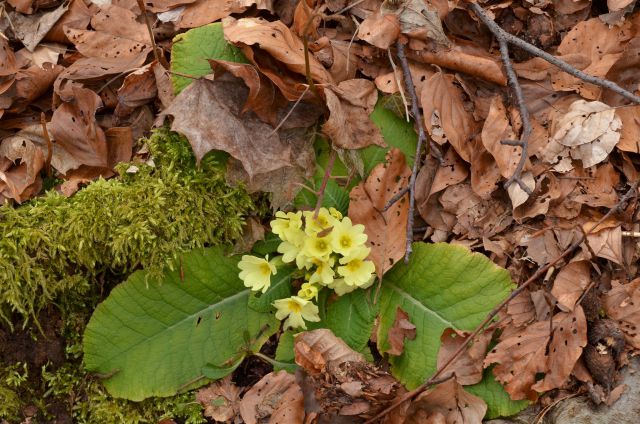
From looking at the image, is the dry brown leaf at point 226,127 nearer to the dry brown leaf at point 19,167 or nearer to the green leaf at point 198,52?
the green leaf at point 198,52

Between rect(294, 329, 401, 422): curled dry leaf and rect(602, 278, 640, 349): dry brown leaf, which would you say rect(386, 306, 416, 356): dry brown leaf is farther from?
rect(602, 278, 640, 349): dry brown leaf

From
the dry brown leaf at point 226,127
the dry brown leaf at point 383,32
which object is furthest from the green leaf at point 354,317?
the dry brown leaf at point 383,32

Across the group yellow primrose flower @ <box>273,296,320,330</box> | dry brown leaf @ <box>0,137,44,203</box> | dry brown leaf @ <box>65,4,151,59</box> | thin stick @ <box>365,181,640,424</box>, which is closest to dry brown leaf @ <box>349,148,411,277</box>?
yellow primrose flower @ <box>273,296,320,330</box>

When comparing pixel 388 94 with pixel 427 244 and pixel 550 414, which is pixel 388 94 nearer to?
pixel 427 244

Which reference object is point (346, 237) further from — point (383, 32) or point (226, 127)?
point (383, 32)

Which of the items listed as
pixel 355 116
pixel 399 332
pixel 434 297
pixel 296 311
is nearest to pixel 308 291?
pixel 296 311

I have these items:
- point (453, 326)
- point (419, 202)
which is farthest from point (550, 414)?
point (419, 202)
